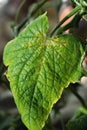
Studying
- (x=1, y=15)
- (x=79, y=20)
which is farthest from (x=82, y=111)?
(x=1, y=15)

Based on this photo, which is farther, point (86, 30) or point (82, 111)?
point (82, 111)

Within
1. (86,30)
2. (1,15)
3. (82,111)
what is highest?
(86,30)

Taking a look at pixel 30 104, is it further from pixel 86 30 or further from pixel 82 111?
pixel 82 111

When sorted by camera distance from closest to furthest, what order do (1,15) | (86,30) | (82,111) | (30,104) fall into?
1. (30,104)
2. (86,30)
3. (82,111)
4. (1,15)

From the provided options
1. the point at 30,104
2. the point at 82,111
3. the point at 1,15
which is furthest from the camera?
the point at 1,15

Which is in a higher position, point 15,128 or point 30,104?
point 30,104
